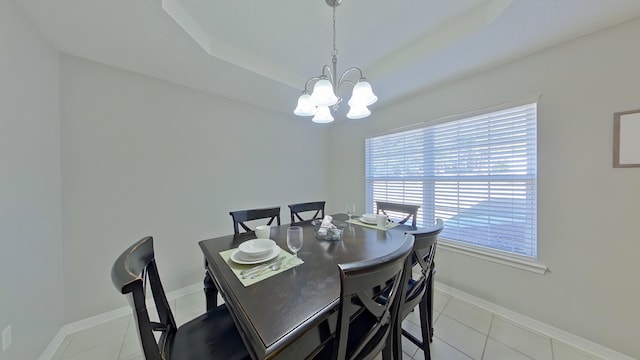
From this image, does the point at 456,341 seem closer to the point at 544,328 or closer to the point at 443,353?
the point at 443,353

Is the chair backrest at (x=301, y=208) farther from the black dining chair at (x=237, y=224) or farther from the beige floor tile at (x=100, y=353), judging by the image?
the beige floor tile at (x=100, y=353)

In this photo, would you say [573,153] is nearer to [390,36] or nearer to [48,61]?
[390,36]

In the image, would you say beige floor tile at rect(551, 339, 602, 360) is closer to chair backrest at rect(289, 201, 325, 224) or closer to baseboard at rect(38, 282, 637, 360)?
baseboard at rect(38, 282, 637, 360)

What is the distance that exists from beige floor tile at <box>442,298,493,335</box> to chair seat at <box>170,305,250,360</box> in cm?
191

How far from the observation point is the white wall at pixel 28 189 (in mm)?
1207

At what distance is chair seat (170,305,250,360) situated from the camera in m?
0.92

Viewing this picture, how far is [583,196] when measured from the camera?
1539mm

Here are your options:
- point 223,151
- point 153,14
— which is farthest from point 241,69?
point 223,151

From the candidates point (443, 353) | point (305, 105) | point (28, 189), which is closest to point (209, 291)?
point (28, 189)

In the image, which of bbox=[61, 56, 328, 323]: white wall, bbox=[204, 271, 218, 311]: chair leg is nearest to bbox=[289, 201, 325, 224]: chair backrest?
bbox=[61, 56, 328, 323]: white wall

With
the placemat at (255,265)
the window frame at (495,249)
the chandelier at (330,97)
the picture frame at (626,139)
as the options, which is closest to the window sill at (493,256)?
the window frame at (495,249)

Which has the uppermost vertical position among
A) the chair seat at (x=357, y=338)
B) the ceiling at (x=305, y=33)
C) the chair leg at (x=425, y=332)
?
the ceiling at (x=305, y=33)

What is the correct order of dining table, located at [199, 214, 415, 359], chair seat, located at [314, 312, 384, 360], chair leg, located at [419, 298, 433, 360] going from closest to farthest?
dining table, located at [199, 214, 415, 359] < chair seat, located at [314, 312, 384, 360] < chair leg, located at [419, 298, 433, 360]

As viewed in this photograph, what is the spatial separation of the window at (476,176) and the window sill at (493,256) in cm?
5
